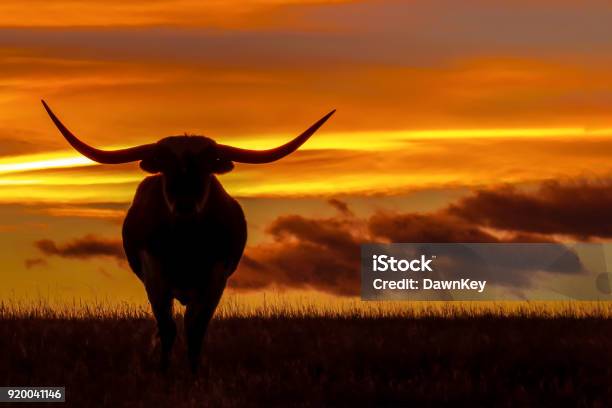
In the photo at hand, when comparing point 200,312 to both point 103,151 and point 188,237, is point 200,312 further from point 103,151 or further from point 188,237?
point 103,151

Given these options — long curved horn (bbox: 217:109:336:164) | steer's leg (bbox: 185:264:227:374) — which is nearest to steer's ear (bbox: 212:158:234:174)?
long curved horn (bbox: 217:109:336:164)

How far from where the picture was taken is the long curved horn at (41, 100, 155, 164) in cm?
1154

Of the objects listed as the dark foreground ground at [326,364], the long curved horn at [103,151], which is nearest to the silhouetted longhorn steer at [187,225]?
the long curved horn at [103,151]

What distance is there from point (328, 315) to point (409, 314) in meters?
1.04

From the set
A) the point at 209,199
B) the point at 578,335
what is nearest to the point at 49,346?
the point at 209,199

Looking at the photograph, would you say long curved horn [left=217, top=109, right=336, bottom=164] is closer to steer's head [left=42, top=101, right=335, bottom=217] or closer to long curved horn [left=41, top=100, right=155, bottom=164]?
steer's head [left=42, top=101, right=335, bottom=217]

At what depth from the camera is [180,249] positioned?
11438 millimetres

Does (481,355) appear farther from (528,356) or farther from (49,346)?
(49,346)

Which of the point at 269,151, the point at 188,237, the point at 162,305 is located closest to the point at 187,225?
the point at 188,237

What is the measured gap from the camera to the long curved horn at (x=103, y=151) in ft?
37.9

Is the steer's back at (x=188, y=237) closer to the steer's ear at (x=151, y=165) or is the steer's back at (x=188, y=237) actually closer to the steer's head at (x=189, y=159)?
the steer's head at (x=189, y=159)

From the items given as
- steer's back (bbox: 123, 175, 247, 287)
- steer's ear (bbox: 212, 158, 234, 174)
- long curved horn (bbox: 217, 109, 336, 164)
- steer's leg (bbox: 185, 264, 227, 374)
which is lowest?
steer's leg (bbox: 185, 264, 227, 374)

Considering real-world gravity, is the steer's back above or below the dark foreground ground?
above

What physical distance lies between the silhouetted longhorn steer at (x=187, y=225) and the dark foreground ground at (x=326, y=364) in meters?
0.57
